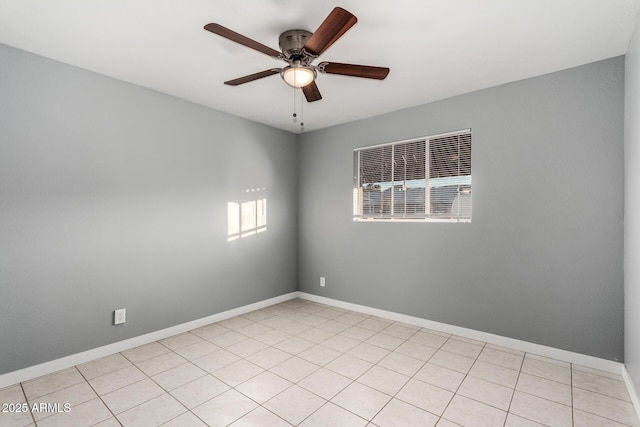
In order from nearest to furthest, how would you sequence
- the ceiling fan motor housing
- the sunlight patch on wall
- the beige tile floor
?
1. the beige tile floor
2. the ceiling fan motor housing
3. the sunlight patch on wall

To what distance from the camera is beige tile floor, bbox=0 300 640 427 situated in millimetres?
1941

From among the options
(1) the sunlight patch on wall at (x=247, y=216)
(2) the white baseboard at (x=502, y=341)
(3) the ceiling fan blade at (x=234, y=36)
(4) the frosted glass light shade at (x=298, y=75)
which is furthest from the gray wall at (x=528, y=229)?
(3) the ceiling fan blade at (x=234, y=36)

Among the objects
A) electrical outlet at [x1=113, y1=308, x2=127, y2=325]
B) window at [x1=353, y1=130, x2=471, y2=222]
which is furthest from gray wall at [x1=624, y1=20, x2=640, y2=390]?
electrical outlet at [x1=113, y1=308, x2=127, y2=325]

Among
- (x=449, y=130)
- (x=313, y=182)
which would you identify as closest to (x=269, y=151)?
(x=313, y=182)

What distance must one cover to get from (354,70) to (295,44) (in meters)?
0.44

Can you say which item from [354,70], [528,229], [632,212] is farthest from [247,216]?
[632,212]

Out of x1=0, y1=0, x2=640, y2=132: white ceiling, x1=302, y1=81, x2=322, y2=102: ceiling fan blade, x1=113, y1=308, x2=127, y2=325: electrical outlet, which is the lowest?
x1=113, y1=308, x2=127, y2=325: electrical outlet

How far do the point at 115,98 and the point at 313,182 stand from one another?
2.54 m

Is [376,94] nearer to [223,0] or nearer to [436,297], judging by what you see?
[223,0]

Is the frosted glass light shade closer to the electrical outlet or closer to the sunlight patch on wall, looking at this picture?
the sunlight patch on wall

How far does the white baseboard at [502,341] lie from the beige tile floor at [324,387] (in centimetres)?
8

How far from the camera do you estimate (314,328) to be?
3484 millimetres

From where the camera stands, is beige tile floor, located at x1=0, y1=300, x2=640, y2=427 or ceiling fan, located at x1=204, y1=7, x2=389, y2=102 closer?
ceiling fan, located at x1=204, y1=7, x2=389, y2=102

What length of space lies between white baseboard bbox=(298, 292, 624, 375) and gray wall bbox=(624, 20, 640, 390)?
0.61ft
